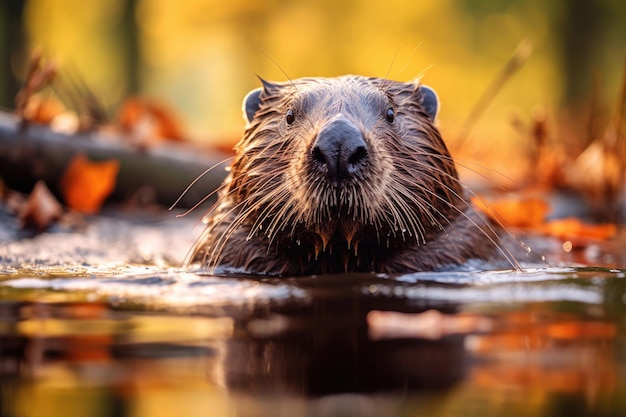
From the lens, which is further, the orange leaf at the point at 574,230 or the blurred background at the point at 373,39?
the blurred background at the point at 373,39

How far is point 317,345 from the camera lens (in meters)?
2.46

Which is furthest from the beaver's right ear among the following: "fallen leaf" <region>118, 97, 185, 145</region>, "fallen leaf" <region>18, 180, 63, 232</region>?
"fallen leaf" <region>118, 97, 185, 145</region>

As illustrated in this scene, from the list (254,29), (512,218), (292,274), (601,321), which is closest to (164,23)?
(254,29)

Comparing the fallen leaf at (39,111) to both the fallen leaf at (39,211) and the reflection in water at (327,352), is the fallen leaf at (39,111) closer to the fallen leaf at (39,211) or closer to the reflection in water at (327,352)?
the fallen leaf at (39,211)

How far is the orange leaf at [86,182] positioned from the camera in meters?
6.86

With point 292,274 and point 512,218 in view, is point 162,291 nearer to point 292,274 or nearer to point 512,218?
point 292,274

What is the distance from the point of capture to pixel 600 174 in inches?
282

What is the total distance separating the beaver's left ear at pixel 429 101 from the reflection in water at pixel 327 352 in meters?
1.41

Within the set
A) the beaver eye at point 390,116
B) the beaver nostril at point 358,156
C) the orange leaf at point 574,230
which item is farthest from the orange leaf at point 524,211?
the beaver nostril at point 358,156

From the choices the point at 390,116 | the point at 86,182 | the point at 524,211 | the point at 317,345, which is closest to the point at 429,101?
the point at 390,116

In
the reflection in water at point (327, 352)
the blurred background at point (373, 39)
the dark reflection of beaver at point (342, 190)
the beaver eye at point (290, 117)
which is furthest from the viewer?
the blurred background at point (373, 39)

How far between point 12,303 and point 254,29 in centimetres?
2199

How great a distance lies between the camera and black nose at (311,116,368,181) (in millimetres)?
3451

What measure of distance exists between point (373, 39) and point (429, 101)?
20.3 metres
